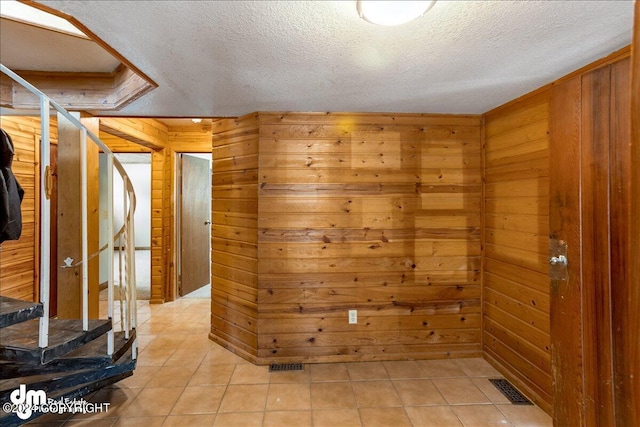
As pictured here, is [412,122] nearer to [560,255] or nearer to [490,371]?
[560,255]

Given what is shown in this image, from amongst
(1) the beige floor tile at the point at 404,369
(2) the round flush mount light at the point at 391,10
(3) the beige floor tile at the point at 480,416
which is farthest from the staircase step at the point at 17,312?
(3) the beige floor tile at the point at 480,416

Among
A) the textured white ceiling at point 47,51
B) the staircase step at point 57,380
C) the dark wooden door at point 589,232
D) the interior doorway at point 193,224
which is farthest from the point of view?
the interior doorway at point 193,224

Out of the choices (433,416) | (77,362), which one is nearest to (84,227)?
(77,362)

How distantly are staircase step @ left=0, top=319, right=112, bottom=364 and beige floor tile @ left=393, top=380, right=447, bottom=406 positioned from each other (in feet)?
6.50

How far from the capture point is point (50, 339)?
5.56 feet

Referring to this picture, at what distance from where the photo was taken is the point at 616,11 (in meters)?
1.24

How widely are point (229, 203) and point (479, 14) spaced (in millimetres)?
2237

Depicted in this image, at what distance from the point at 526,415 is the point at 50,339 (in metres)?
2.84

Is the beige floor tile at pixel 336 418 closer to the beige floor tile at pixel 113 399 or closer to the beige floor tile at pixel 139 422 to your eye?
the beige floor tile at pixel 139 422

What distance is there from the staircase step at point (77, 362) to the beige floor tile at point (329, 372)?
1330 millimetres

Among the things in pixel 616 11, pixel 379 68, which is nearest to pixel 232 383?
pixel 379 68

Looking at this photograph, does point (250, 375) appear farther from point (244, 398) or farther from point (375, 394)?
point (375, 394)

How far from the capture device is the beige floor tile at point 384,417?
→ 1.83m

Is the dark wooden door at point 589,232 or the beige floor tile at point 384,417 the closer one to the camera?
the dark wooden door at point 589,232
